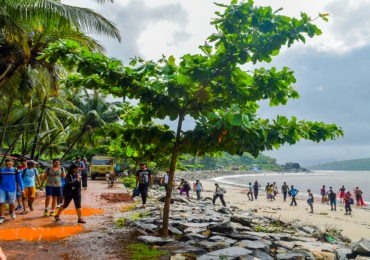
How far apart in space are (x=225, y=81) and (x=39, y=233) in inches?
209

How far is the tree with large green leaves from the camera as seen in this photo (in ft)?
13.9

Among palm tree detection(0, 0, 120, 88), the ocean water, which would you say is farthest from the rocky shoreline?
the ocean water

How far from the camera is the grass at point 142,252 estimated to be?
14.9 ft

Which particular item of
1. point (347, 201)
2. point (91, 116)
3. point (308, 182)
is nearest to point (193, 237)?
point (347, 201)

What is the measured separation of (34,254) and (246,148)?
4.26m

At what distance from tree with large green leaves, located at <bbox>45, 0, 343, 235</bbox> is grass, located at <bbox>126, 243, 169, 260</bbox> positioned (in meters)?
2.17

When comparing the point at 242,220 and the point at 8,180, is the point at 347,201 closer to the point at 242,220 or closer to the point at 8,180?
the point at 242,220

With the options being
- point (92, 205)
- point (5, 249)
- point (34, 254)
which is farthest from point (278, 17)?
point (92, 205)

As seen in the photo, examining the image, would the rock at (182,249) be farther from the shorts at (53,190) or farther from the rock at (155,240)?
the shorts at (53,190)

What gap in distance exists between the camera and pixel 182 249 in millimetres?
4812

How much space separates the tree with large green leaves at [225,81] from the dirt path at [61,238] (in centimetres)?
A: 269

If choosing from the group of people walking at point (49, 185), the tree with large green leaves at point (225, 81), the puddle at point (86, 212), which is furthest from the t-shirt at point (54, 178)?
the tree with large green leaves at point (225, 81)

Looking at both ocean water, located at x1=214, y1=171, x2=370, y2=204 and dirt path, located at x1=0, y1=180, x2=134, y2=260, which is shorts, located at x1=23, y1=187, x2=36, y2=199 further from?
ocean water, located at x1=214, y1=171, x2=370, y2=204

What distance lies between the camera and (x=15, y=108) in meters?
22.3
